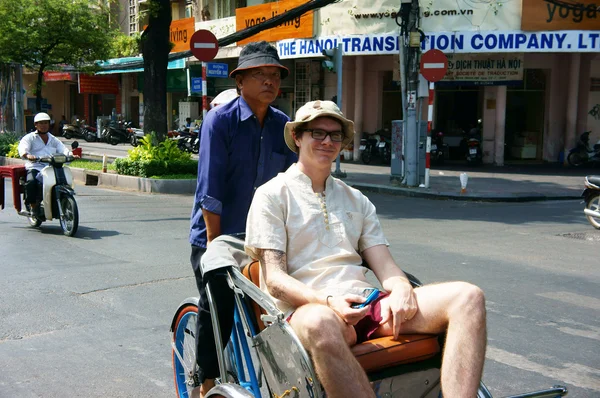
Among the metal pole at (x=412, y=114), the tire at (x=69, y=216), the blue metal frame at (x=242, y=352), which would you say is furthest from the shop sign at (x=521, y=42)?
the blue metal frame at (x=242, y=352)

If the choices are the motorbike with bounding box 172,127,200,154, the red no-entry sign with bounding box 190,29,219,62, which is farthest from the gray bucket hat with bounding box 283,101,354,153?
the motorbike with bounding box 172,127,200,154

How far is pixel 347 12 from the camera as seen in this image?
2047 centimetres

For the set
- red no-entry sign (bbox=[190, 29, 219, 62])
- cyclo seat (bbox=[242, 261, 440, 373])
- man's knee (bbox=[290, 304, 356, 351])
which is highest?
red no-entry sign (bbox=[190, 29, 219, 62])

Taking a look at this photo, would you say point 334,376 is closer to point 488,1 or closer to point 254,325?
point 254,325

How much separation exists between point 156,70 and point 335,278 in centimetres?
1443

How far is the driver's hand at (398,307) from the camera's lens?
2.81m

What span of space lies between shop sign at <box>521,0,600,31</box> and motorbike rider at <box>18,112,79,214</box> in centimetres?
1331

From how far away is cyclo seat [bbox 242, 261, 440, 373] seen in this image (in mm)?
2678

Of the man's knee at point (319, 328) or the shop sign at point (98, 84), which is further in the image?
the shop sign at point (98, 84)

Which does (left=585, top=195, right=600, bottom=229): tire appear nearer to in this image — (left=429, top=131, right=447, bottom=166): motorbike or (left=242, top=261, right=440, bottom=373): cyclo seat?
(left=242, top=261, right=440, bottom=373): cyclo seat

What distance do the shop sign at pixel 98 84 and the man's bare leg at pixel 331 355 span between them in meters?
35.6

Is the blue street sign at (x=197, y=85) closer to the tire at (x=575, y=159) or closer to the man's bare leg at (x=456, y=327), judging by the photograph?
the tire at (x=575, y=159)

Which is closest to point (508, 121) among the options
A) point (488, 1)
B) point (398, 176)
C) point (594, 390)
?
point (488, 1)

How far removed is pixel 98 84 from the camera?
119 ft
